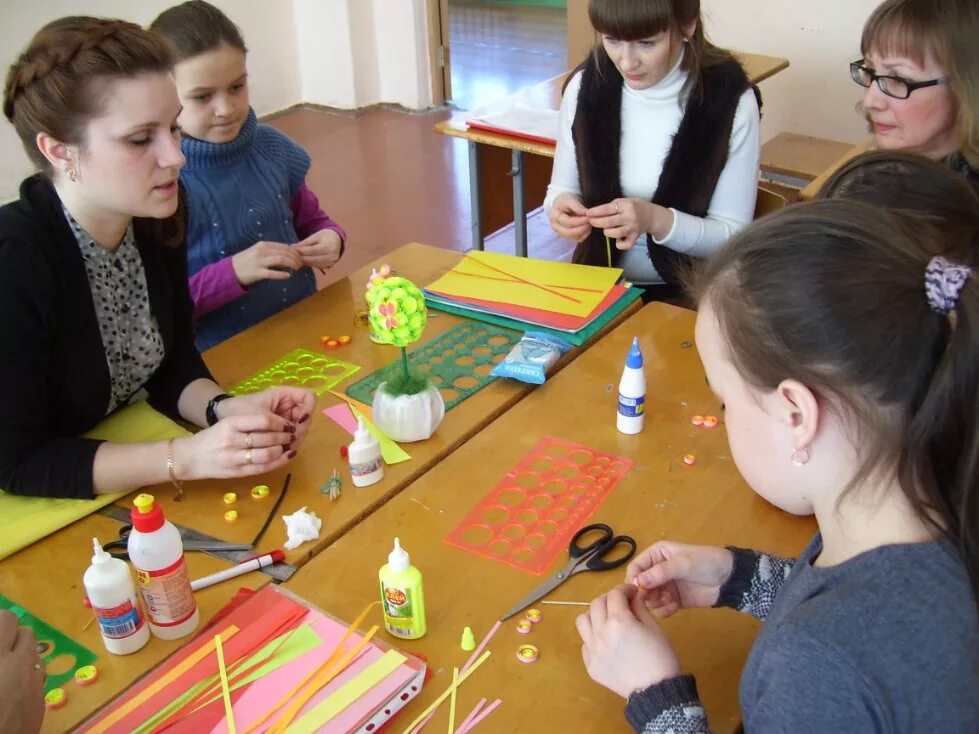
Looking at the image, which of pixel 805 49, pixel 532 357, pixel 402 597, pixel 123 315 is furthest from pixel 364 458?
pixel 805 49

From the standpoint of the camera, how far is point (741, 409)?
0.92 metres

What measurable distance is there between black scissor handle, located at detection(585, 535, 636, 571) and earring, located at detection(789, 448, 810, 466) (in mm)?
346

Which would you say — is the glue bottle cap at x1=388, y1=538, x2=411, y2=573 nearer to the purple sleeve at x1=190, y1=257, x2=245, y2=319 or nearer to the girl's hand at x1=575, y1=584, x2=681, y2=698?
the girl's hand at x1=575, y1=584, x2=681, y2=698

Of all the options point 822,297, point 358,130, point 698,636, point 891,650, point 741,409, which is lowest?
point 358,130

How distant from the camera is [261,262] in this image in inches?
71.6

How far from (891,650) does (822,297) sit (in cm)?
32

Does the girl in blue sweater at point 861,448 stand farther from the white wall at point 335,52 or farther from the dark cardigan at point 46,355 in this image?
the white wall at point 335,52

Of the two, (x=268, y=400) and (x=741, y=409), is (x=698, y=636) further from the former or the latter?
(x=268, y=400)

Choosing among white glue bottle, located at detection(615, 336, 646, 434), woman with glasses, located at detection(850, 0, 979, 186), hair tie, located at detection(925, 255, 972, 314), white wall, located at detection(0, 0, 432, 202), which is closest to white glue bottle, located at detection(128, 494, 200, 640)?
white glue bottle, located at detection(615, 336, 646, 434)

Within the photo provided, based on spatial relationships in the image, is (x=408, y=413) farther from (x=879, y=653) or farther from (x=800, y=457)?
(x=879, y=653)

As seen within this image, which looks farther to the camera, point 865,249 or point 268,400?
point 268,400

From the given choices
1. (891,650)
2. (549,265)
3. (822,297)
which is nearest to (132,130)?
(549,265)

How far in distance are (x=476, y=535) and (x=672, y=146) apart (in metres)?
1.24

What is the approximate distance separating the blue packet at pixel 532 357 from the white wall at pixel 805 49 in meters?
2.70
